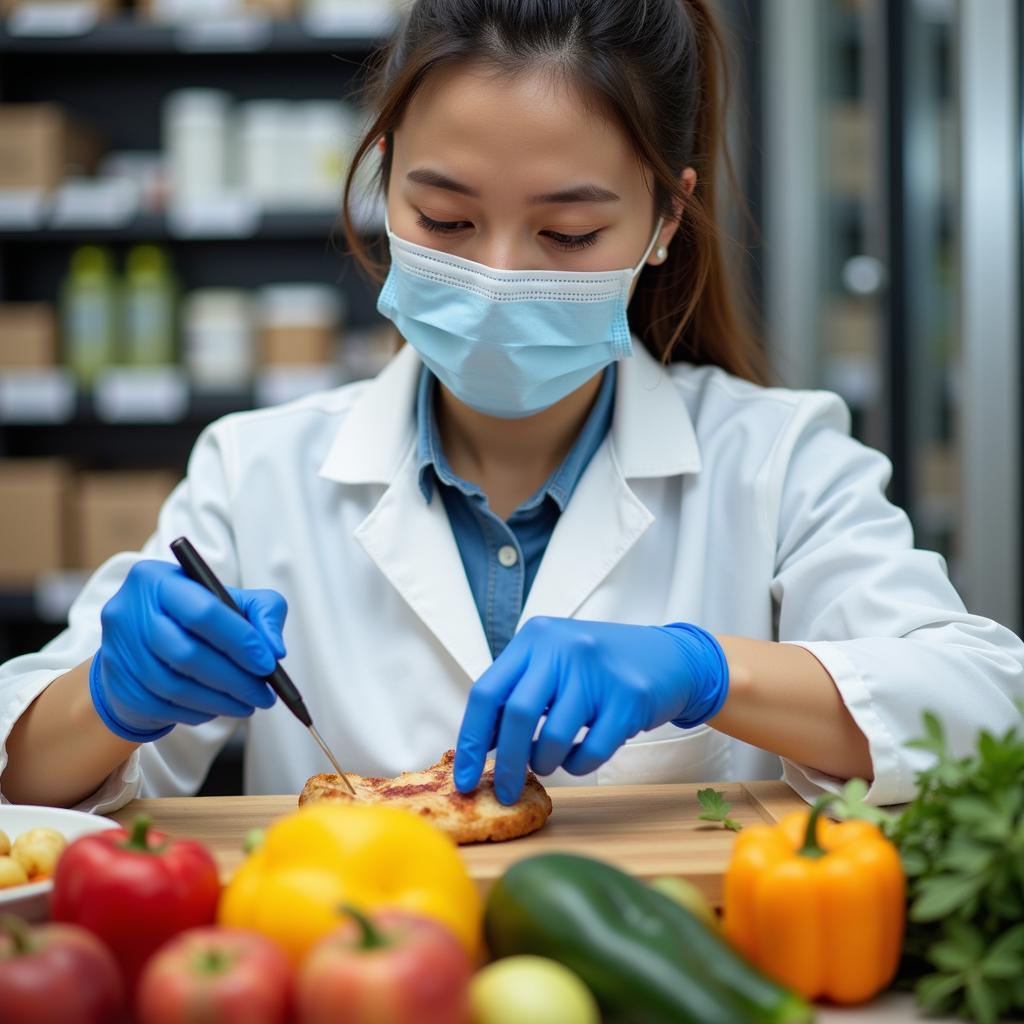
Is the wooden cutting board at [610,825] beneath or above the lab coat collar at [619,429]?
beneath

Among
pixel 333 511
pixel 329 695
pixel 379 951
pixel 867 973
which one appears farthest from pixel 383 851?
pixel 333 511

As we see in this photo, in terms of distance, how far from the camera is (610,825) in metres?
1.03

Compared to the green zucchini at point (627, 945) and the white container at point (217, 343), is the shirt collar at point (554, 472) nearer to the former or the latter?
the green zucchini at point (627, 945)

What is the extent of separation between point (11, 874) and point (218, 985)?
32 centimetres

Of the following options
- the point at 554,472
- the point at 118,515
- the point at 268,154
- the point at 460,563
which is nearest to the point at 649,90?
the point at 554,472

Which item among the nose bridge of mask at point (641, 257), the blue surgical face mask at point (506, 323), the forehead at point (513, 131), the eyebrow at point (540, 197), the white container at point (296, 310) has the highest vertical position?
the forehead at point (513, 131)

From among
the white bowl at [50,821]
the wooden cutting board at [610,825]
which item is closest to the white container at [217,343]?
the wooden cutting board at [610,825]

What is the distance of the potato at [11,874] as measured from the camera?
2.71 feet

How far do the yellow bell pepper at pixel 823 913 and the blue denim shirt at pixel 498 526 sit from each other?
25.8 inches

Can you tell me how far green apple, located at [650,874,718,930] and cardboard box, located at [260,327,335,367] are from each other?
231 centimetres

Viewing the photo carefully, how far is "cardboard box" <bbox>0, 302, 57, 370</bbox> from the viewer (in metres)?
2.93

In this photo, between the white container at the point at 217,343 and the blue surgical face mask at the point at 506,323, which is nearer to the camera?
the blue surgical face mask at the point at 506,323

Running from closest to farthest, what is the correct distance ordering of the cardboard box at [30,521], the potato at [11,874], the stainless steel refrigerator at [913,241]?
1. the potato at [11,874]
2. the stainless steel refrigerator at [913,241]
3. the cardboard box at [30,521]

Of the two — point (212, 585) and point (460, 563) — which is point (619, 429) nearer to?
point (460, 563)
